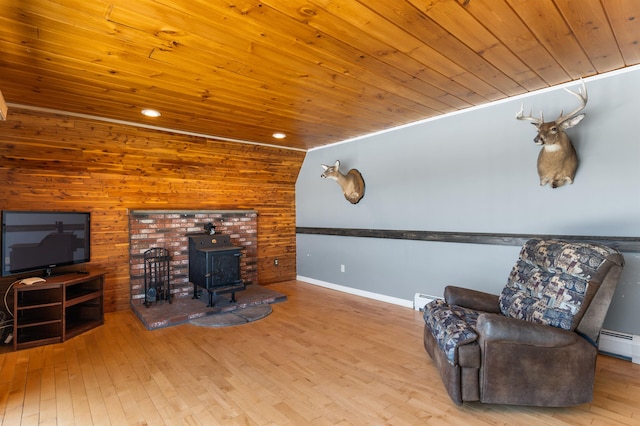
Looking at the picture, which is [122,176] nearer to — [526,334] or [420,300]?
[420,300]

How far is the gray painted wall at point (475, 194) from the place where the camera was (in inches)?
112

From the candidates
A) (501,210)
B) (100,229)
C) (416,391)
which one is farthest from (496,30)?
(100,229)

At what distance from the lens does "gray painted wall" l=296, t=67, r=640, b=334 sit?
2.84 metres

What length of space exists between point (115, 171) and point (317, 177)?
2974 mm

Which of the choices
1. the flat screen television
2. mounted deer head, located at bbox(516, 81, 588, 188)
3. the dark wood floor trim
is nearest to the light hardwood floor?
the flat screen television

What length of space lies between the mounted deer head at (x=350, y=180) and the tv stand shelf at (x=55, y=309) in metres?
3.20

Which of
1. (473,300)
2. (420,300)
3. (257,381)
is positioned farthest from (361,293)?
(257,381)

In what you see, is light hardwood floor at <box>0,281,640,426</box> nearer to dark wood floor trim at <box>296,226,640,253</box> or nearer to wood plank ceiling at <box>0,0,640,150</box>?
dark wood floor trim at <box>296,226,640,253</box>

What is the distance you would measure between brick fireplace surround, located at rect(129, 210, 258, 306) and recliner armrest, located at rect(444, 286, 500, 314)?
3.20m

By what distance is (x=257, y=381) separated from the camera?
259cm

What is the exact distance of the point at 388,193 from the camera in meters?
4.65

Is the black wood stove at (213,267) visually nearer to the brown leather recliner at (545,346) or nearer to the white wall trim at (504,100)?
the white wall trim at (504,100)

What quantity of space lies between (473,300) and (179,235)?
3980 mm

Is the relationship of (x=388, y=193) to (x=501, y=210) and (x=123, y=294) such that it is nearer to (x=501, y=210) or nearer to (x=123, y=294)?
(x=501, y=210)
